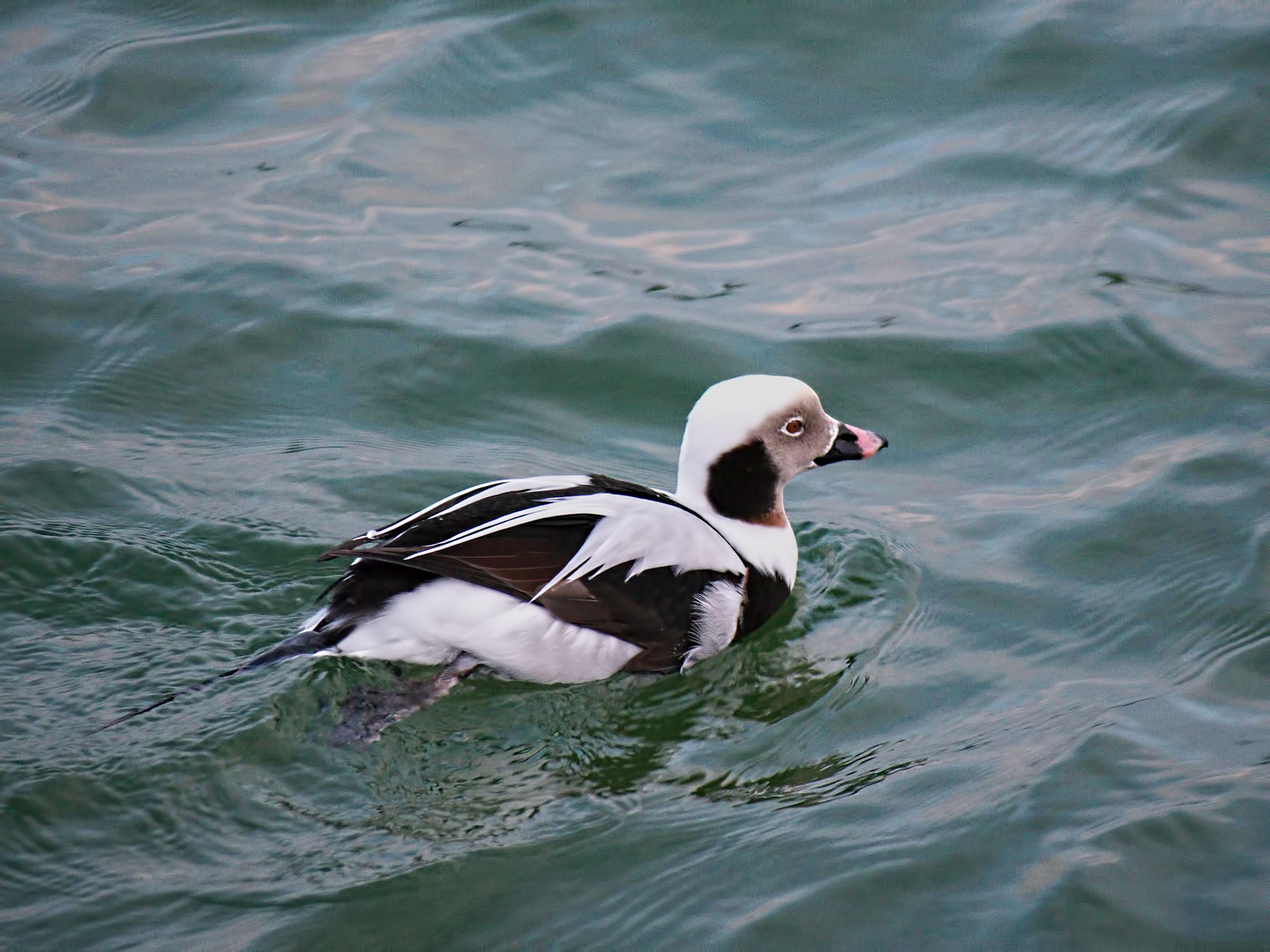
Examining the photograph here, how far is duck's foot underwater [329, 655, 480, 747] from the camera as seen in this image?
13.0ft

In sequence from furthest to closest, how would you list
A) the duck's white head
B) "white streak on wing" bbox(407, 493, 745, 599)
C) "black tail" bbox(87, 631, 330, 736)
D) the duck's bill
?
the duck's bill, the duck's white head, "white streak on wing" bbox(407, 493, 745, 599), "black tail" bbox(87, 631, 330, 736)

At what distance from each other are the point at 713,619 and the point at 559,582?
Answer: 0.54 metres

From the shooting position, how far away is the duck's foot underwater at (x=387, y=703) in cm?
397

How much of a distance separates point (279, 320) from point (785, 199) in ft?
8.36


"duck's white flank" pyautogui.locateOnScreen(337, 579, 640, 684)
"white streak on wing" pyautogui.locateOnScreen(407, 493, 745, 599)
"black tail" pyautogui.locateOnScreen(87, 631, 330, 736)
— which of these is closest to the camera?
"black tail" pyautogui.locateOnScreen(87, 631, 330, 736)

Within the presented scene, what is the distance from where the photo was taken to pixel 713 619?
4.44 m

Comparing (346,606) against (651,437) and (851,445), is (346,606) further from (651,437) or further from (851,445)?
(651,437)

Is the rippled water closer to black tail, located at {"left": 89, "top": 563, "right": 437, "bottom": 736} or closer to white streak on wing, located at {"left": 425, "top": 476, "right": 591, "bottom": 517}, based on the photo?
black tail, located at {"left": 89, "top": 563, "right": 437, "bottom": 736}

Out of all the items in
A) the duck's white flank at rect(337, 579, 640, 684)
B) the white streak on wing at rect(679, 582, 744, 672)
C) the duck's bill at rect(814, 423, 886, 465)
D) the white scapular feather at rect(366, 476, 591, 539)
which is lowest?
the white streak on wing at rect(679, 582, 744, 672)

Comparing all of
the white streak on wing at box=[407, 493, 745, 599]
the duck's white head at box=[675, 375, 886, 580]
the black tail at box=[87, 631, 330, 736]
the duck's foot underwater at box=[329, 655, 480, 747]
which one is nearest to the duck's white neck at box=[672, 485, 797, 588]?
the duck's white head at box=[675, 375, 886, 580]

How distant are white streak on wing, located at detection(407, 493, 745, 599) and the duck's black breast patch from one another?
0.24m

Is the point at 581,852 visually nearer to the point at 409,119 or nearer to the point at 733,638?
the point at 733,638

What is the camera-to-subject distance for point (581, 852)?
3.51 metres

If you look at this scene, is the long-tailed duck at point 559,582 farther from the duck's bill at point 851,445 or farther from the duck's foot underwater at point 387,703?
the duck's bill at point 851,445
